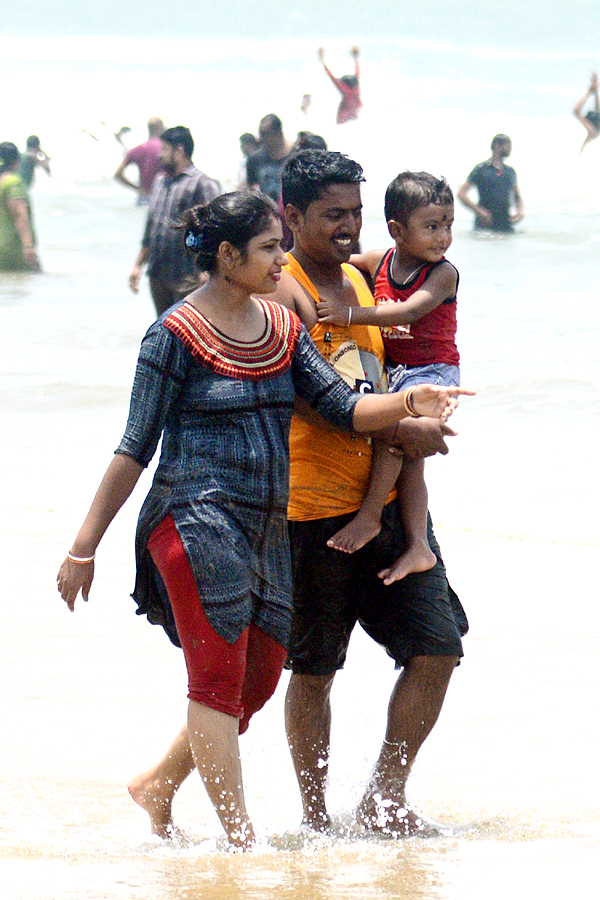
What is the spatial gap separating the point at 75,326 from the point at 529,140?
1188 inches

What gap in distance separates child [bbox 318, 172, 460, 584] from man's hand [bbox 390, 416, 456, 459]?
0.04 m

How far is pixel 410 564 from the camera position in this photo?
3459 millimetres

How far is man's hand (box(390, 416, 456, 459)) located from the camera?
3326 millimetres

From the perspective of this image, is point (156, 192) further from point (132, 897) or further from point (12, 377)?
point (132, 897)

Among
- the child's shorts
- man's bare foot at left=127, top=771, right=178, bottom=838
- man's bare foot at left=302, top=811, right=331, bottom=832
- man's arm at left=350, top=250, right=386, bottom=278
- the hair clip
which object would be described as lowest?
man's bare foot at left=302, top=811, right=331, bottom=832

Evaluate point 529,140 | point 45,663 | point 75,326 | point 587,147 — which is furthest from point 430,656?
point 529,140

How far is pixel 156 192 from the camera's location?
28.8ft

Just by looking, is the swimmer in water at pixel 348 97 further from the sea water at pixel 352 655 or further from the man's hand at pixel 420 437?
the man's hand at pixel 420 437

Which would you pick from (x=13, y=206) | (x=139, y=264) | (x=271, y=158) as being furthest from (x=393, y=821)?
(x=13, y=206)

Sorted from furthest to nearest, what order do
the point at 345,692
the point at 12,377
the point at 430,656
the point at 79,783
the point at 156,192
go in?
the point at 12,377, the point at 156,192, the point at 345,692, the point at 79,783, the point at 430,656

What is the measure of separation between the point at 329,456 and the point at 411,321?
38 centimetres

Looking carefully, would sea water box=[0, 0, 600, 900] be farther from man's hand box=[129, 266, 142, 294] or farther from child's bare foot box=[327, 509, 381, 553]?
man's hand box=[129, 266, 142, 294]

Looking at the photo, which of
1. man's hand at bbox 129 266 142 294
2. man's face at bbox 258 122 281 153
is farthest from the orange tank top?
man's face at bbox 258 122 281 153

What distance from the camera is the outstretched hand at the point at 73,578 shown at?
3.27 metres
